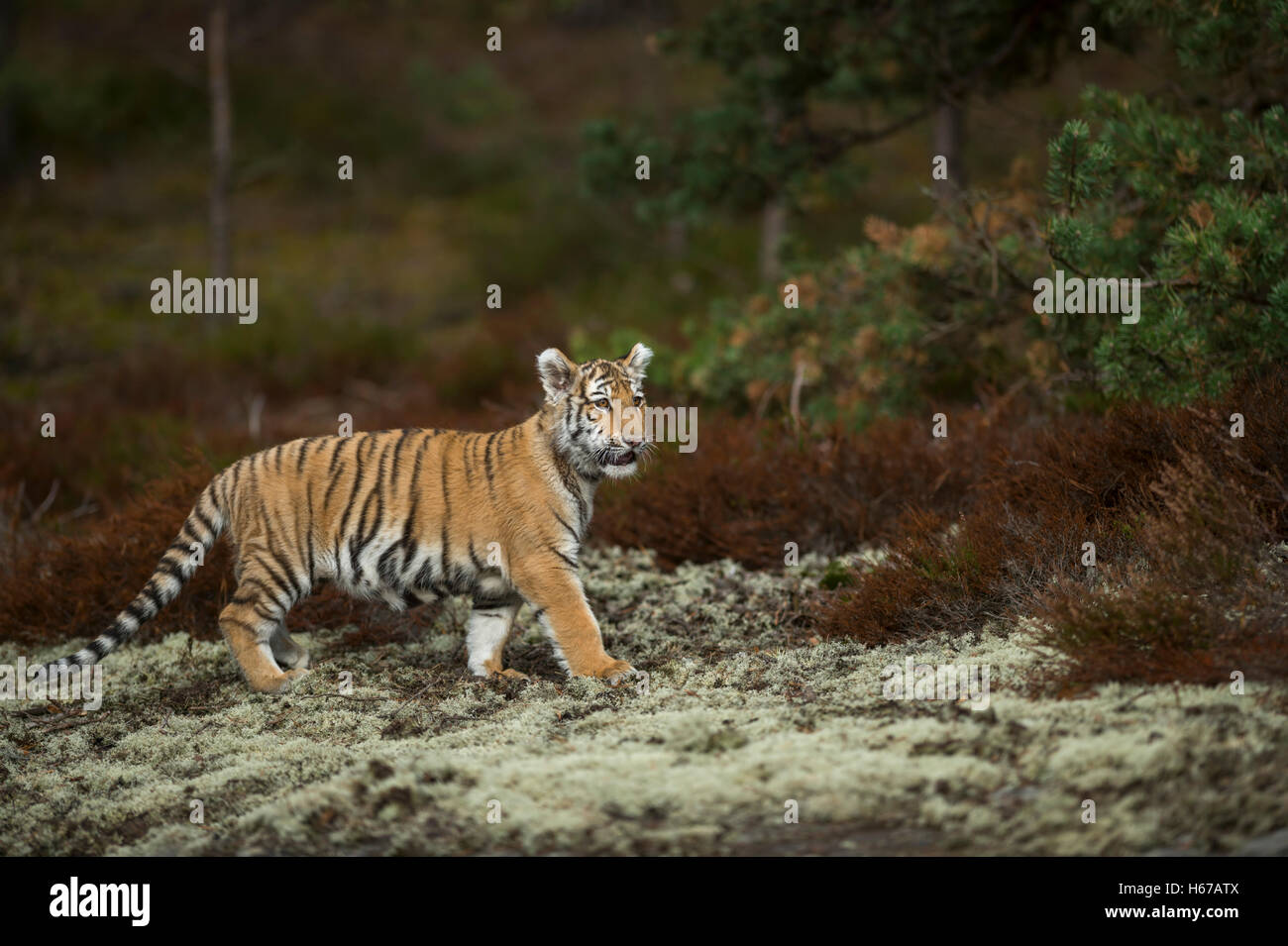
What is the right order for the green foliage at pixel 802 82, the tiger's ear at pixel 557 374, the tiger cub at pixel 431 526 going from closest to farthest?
1. the tiger cub at pixel 431 526
2. the tiger's ear at pixel 557 374
3. the green foliage at pixel 802 82

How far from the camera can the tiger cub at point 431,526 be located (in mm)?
5613

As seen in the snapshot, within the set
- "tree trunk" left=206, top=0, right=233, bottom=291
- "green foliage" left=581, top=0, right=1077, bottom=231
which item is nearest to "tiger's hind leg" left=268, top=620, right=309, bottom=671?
"green foliage" left=581, top=0, right=1077, bottom=231

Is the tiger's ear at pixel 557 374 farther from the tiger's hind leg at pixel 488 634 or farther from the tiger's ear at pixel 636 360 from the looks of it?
the tiger's hind leg at pixel 488 634

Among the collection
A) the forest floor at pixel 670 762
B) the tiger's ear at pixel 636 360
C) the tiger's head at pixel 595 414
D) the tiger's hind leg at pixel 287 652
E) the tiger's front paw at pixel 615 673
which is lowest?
the forest floor at pixel 670 762

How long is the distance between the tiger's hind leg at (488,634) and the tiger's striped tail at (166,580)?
136 centimetres

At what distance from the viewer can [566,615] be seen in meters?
5.53

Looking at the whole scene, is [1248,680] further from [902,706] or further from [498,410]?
[498,410]

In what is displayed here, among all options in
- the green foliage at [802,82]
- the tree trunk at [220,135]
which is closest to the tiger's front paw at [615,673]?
the green foliage at [802,82]

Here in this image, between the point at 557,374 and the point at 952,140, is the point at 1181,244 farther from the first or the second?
the point at 952,140

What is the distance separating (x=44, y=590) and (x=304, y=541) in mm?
2089

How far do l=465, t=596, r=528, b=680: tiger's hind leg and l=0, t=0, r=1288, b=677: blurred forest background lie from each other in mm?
1588

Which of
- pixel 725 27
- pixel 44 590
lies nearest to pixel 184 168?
pixel 725 27

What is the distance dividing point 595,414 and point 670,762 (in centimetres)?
204
